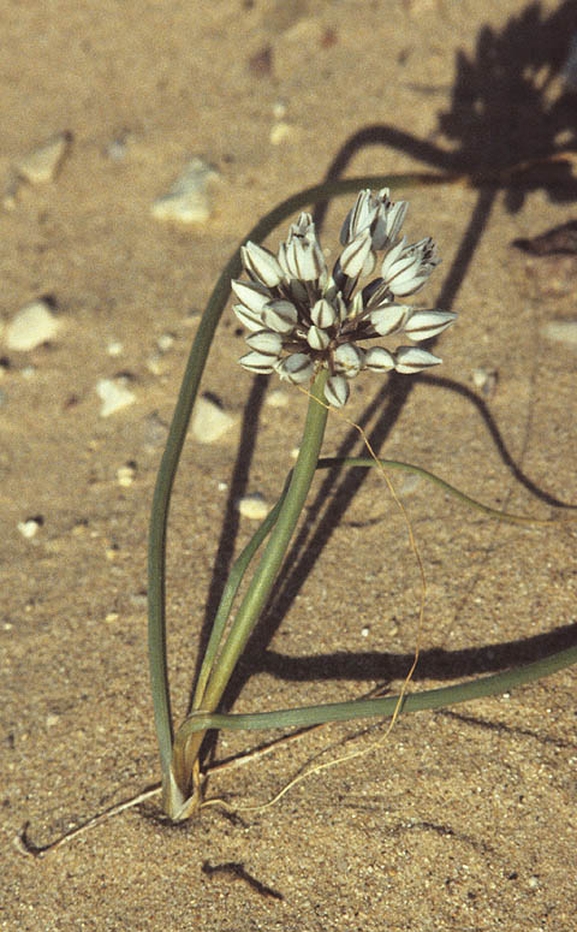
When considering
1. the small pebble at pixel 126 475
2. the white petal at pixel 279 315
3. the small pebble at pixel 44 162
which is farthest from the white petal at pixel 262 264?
the small pebble at pixel 44 162

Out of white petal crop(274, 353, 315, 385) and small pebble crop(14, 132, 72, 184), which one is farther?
small pebble crop(14, 132, 72, 184)

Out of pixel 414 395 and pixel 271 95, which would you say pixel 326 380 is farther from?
pixel 271 95

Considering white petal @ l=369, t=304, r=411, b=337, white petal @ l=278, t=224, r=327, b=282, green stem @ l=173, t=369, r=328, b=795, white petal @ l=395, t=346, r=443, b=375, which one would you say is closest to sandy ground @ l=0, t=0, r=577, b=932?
green stem @ l=173, t=369, r=328, b=795

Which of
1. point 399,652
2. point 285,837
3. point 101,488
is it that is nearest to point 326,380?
point 399,652

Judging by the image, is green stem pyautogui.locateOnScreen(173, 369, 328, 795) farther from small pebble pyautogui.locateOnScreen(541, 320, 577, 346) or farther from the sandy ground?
small pebble pyautogui.locateOnScreen(541, 320, 577, 346)

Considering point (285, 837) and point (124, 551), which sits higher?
point (124, 551)

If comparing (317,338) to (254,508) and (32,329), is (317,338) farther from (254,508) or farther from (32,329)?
(32,329)
